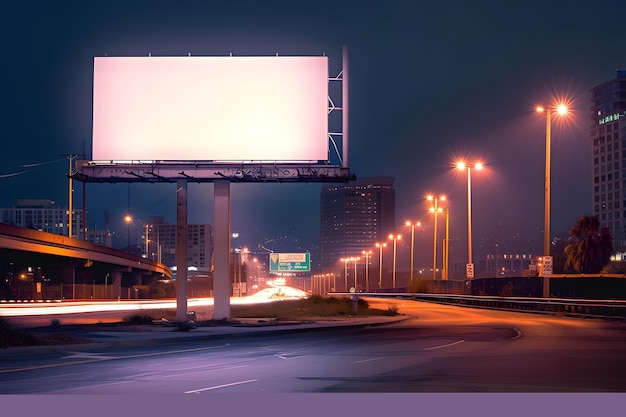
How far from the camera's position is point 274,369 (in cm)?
1933

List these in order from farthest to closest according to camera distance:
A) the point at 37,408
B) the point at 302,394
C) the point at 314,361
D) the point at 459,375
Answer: the point at 314,361 < the point at 459,375 < the point at 302,394 < the point at 37,408

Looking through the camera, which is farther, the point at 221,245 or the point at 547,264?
the point at 547,264

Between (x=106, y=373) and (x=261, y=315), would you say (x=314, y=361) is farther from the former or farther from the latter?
(x=261, y=315)

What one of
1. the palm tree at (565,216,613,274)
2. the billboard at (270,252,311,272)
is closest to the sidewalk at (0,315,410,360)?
the palm tree at (565,216,613,274)

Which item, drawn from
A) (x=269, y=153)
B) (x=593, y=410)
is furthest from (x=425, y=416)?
(x=269, y=153)

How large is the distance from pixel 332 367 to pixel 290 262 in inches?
3458

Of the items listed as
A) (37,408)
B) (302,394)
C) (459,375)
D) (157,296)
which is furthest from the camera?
(157,296)

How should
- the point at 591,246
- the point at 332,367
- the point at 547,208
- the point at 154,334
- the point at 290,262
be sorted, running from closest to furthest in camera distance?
1. the point at 332,367
2. the point at 154,334
3. the point at 547,208
4. the point at 591,246
5. the point at 290,262

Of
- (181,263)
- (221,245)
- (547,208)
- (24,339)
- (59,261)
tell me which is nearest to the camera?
(24,339)

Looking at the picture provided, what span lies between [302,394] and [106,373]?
583 centimetres

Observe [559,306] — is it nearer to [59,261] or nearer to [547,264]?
[547,264]

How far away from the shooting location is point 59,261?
95438 mm

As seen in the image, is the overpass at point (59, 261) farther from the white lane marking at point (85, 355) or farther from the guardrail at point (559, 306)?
the white lane marking at point (85, 355)

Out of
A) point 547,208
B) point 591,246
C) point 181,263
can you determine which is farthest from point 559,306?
point 591,246
